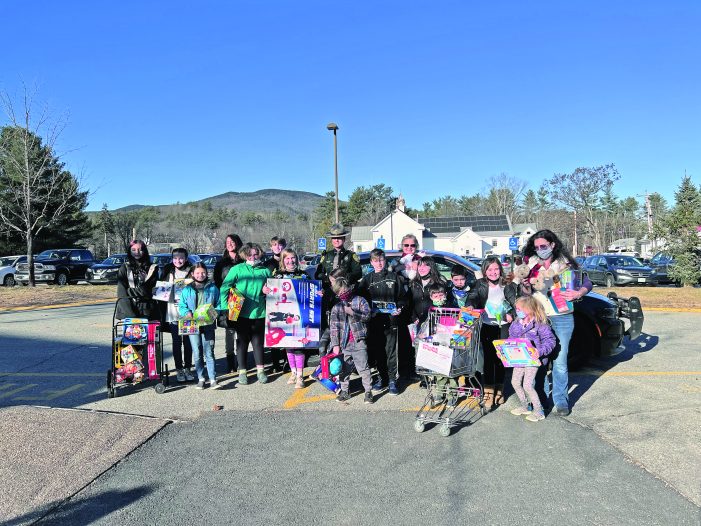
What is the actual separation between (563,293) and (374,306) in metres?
2.03

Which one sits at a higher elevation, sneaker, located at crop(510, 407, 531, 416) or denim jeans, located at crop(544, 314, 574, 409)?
denim jeans, located at crop(544, 314, 574, 409)

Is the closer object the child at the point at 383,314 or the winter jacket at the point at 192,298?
the child at the point at 383,314

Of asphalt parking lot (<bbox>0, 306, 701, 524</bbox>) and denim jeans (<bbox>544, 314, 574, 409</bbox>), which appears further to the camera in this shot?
denim jeans (<bbox>544, 314, 574, 409</bbox>)

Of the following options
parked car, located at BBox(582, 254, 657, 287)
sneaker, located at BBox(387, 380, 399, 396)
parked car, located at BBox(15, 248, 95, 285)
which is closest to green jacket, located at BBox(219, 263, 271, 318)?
sneaker, located at BBox(387, 380, 399, 396)

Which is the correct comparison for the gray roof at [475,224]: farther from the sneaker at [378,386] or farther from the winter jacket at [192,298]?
the winter jacket at [192,298]

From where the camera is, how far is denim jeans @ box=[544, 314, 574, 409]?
5344mm

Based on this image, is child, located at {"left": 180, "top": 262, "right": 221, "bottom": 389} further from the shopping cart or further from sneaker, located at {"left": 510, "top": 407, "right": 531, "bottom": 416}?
sneaker, located at {"left": 510, "top": 407, "right": 531, "bottom": 416}

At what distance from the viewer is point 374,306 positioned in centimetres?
609

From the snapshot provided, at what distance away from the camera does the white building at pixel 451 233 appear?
66375mm

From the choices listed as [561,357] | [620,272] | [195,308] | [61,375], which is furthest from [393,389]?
[620,272]

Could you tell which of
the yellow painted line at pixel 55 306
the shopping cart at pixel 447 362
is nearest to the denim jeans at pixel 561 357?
the shopping cart at pixel 447 362

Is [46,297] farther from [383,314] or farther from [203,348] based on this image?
[383,314]

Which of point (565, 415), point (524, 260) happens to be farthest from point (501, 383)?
point (524, 260)

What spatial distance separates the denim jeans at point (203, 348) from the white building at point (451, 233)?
187ft
